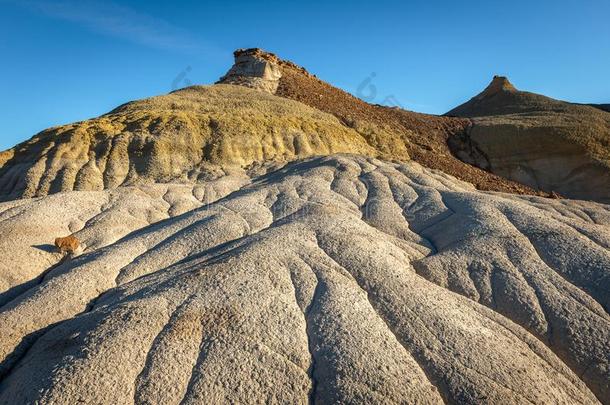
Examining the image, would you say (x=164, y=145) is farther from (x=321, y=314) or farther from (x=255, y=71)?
(x=255, y=71)

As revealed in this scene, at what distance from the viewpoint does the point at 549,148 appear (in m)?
43.5

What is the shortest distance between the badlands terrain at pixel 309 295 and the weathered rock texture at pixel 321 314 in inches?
1.6

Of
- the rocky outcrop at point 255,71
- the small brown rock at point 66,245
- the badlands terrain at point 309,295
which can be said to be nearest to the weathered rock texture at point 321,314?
the badlands terrain at point 309,295

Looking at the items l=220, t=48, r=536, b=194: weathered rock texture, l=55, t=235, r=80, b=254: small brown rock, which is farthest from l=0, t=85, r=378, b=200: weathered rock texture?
l=55, t=235, r=80, b=254: small brown rock

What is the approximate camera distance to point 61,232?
56.6 feet

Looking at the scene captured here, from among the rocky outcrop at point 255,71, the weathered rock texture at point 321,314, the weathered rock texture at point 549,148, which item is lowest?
the weathered rock texture at point 321,314

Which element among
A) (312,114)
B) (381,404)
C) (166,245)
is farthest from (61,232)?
(312,114)

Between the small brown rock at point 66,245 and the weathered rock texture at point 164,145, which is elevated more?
the weathered rock texture at point 164,145

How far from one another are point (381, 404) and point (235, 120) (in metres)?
29.5

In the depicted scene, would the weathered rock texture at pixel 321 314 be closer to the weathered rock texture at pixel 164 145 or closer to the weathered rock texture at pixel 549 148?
the weathered rock texture at pixel 164 145

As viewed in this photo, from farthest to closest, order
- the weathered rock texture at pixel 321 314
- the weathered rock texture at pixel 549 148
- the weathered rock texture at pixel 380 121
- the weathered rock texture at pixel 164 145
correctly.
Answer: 1. the weathered rock texture at pixel 549 148
2. the weathered rock texture at pixel 380 121
3. the weathered rock texture at pixel 164 145
4. the weathered rock texture at pixel 321 314

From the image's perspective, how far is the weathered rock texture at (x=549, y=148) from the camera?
134 ft

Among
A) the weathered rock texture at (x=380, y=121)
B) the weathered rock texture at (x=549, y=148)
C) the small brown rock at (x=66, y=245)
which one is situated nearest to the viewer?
the small brown rock at (x=66, y=245)

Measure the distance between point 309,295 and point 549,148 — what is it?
39.5m
